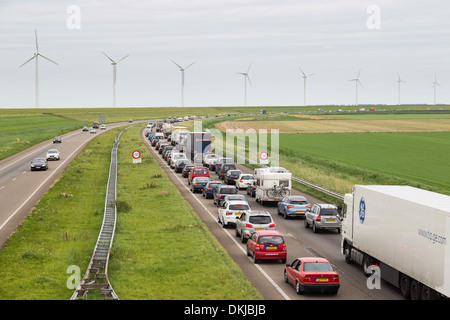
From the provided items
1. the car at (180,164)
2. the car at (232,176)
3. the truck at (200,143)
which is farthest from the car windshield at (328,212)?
the truck at (200,143)

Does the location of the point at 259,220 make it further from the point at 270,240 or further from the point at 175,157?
the point at 175,157

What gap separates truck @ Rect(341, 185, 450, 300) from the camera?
19.6 m

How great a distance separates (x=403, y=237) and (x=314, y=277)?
3372 millimetres

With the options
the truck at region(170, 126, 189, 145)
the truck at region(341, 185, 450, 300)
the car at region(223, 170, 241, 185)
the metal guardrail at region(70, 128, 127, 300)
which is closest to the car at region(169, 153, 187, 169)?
the car at region(223, 170, 241, 185)

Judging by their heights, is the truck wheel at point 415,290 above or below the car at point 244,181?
below

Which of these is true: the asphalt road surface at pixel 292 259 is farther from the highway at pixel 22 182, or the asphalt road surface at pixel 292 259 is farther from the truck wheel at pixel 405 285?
the highway at pixel 22 182

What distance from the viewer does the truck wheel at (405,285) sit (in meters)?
22.2

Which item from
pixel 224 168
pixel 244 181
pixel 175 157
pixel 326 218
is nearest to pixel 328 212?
pixel 326 218

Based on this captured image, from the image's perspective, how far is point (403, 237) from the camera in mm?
22188

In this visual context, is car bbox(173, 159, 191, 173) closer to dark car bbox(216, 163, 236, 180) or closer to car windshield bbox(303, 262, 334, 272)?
dark car bbox(216, 163, 236, 180)

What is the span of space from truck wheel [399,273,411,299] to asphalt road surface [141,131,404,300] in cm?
37

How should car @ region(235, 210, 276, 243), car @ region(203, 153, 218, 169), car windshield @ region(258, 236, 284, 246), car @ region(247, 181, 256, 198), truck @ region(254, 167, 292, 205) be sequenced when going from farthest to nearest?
car @ region(203, 153, 218, 169) < car @ region(247, 181, 256, 198) < truck @ region(254, 167, 292, 205) < car @ region(235, 210, 276, 243) < car windshield @ region(258, 236, 284, 246)

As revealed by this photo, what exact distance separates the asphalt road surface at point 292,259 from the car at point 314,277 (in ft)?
0.98
